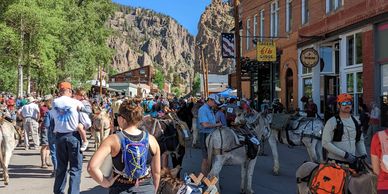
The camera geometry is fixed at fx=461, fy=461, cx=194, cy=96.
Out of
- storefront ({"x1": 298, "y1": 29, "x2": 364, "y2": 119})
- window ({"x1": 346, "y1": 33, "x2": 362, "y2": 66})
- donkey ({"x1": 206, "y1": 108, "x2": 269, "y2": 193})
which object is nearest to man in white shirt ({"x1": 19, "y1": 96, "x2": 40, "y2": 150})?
donkey ({"x1": 206, "y1": 108, "x2": 269, "y2": 193})

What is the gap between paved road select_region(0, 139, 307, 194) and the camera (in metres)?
8.92

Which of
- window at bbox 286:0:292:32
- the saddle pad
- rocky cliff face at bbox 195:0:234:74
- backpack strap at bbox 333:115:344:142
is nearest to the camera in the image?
backpack strap at bbox 333:115:344:142

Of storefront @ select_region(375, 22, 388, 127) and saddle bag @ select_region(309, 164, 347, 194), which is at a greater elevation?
storefront @ select_region(375, 22, 388, 127)

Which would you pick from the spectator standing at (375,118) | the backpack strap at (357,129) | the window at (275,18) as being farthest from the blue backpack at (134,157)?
the window at (275,18)

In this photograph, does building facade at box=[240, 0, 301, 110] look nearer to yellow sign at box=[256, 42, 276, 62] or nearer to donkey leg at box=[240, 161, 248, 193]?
yellow sign at box=[256, 42, 276, 62]

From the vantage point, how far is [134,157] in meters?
4.12

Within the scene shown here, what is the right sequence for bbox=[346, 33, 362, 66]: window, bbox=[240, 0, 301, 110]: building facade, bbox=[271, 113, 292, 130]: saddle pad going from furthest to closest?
1. bbox=[240, 0, 301, 110]: building facade
2. bbox=[346, 33, 362, 66]: window
3. bbox=[271, 113, 292, 130]: saddle pad

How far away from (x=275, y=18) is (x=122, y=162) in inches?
1013

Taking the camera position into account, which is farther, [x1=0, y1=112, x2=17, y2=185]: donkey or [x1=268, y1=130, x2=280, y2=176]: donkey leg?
[x1=268, y1=130, x2=280, y2=176]: donkey leg

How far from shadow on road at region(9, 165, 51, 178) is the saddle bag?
7.06 meters

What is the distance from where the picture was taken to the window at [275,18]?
28.3 metres

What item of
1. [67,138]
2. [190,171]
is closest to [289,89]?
[190,171]

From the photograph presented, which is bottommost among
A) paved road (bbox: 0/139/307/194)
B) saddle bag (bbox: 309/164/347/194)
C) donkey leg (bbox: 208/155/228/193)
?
paved road (bbox: 0/139/307/194)

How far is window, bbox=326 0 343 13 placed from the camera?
20.7 meters
